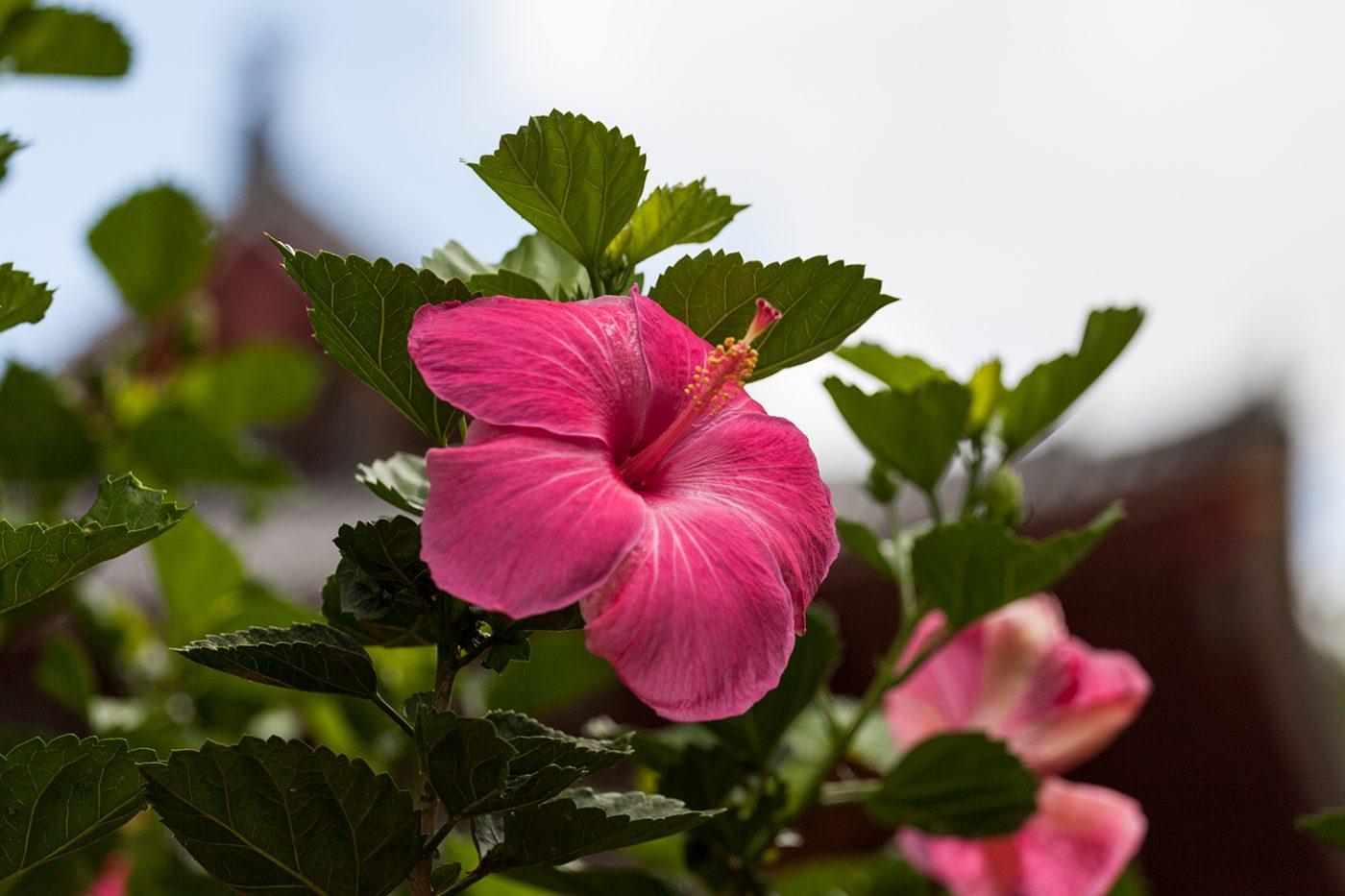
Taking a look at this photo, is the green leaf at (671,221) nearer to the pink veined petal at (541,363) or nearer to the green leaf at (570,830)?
the pink veined petal at (541,363)

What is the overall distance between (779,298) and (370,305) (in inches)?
7.8

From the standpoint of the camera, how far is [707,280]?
0.59 m

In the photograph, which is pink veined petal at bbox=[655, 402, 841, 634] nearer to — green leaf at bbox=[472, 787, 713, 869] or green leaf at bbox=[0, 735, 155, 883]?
green leaf at bbox=[472, 787, 713, 869]

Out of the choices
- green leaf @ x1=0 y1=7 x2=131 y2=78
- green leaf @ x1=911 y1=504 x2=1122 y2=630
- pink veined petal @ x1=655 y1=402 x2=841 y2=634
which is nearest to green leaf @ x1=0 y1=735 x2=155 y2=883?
pink veined petal @ x1=655 y1=402 x2=841 y2=634

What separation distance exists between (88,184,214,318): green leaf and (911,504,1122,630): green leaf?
89 cm

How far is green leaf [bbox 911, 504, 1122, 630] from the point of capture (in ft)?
2.45

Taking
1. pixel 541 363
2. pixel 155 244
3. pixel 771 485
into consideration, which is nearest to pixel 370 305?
pixel 541 363

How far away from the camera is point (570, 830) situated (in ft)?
1.67

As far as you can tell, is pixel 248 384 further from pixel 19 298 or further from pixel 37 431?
pixel 19 298

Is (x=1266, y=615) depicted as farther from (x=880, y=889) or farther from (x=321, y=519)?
(x=321, y=519)

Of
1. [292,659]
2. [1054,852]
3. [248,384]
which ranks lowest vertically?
[248,384]

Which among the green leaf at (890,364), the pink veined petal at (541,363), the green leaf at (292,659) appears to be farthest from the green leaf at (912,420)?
the green leaf at (292,659)

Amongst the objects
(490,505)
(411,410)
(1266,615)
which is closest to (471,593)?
(490,505)

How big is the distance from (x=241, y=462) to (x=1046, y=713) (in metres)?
0.81
